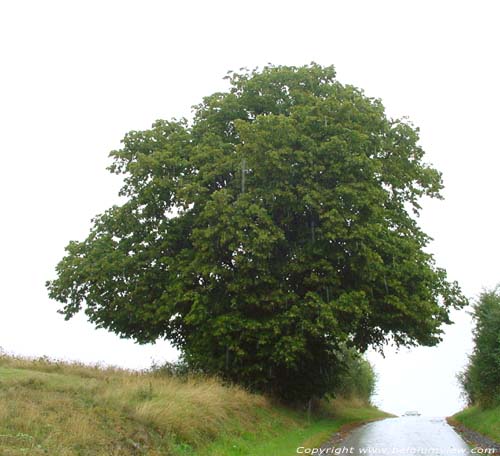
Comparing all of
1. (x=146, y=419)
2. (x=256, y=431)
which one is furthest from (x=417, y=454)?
(x=146, y=419)

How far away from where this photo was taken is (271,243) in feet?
73.3

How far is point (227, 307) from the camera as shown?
76.0 feet

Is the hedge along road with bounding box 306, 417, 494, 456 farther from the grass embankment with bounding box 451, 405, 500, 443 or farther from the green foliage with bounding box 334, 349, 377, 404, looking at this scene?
the green foliage with bounding box 334, 349, 377, 404

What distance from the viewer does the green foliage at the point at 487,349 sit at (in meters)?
29.5

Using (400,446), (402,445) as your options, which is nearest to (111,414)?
(400,446)

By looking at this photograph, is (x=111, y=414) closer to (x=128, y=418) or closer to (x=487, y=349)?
(x=128, y=418)

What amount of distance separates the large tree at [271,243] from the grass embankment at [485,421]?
4.37m

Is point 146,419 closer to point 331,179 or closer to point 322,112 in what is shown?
point 331,179

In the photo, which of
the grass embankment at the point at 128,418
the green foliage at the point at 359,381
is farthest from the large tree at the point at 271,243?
the green foliage at the point at 359,381

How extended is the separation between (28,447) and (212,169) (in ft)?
57.4

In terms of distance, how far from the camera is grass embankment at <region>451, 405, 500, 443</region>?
2230 centimetres

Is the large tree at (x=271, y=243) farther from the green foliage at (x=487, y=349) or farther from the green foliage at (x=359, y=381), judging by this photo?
the green foliage at (x=359, y=381)

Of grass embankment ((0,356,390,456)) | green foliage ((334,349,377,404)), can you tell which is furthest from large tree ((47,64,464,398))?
green foliage ((334,349,377,404))

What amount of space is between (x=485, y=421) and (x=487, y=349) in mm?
4900
